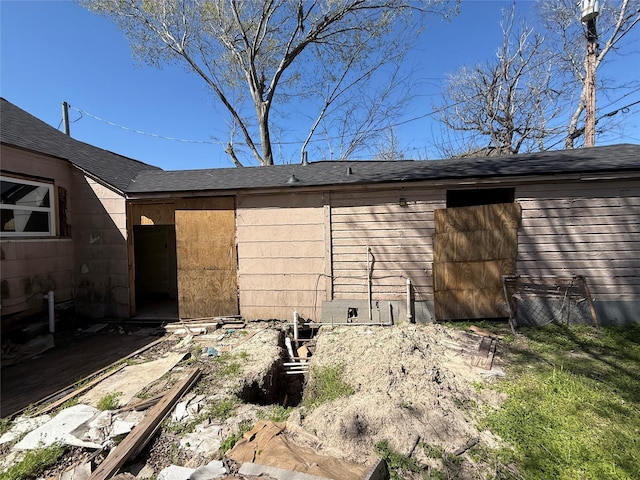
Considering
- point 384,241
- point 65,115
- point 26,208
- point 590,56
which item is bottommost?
point 384,241

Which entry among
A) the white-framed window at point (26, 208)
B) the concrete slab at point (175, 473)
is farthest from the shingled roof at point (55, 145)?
the concrete slab at point (175, 473)

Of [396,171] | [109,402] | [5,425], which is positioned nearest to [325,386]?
[109,402]

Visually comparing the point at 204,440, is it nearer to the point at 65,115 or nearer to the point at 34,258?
the point at 34,258

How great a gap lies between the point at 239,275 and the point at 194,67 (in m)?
12.5

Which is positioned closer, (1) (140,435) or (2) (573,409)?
(1) (140,435)

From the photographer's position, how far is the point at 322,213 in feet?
21.0

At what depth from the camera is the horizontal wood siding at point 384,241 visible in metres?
6.19

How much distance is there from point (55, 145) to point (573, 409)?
11.2 m

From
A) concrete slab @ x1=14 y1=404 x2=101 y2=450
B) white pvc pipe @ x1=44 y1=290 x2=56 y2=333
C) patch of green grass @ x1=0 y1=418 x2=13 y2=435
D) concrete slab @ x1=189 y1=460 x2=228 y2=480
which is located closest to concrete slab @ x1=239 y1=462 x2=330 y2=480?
concrete slab @ x1=189 y1=460 x2=228 y2=480

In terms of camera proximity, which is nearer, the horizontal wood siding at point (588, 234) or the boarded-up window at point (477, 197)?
the horizontal wood siding at point (588, 234)

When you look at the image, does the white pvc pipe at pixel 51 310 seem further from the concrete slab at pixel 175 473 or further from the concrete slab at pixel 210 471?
the concrete slab at pixel 210 471

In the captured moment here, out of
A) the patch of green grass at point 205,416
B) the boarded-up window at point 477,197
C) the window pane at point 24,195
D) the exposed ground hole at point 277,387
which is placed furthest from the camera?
the boarded-up window at point 477,197

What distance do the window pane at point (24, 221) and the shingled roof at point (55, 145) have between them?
136 centimetres

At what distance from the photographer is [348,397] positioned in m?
3.56
